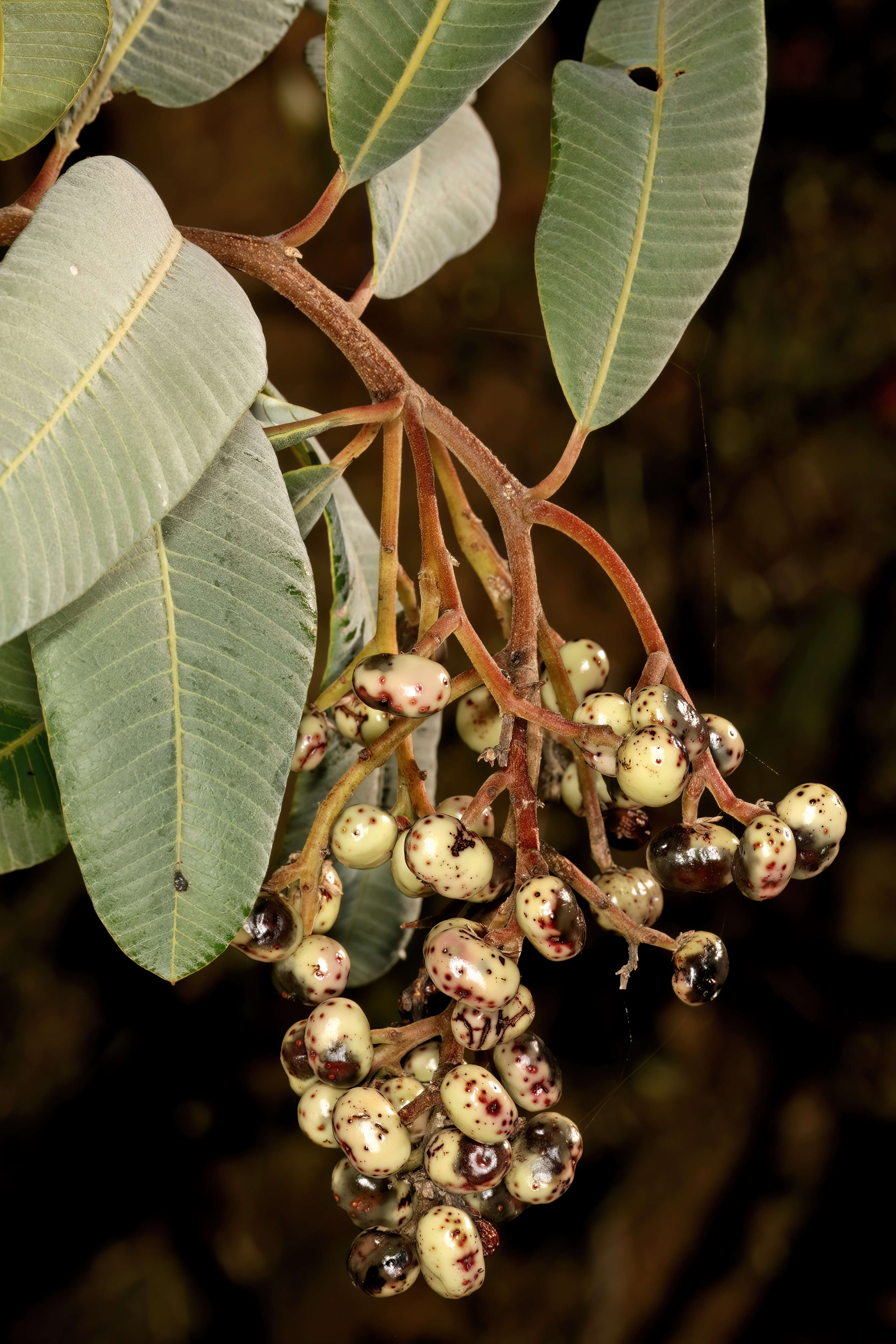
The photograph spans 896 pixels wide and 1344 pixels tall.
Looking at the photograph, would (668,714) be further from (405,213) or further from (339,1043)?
(405,213)

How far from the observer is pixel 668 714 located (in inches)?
14.7

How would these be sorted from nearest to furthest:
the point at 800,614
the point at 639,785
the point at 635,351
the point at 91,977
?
the point at 639,785, the point at 635,351, the point at 91,977, the point at 800,614

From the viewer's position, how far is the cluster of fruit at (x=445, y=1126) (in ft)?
1.21

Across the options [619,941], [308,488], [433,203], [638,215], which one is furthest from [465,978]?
[619,941]

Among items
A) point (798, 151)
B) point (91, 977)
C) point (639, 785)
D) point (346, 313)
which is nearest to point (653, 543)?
point (798, 151)

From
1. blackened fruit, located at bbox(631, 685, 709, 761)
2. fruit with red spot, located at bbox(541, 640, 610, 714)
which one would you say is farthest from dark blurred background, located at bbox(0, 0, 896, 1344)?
blackened fruit, located at bbox(631, 685, 709, 761)

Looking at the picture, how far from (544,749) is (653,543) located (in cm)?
100

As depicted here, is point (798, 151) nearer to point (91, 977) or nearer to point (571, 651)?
point (571, 651)

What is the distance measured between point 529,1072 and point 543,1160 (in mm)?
32

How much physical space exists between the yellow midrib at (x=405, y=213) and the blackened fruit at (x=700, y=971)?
14.4 inches

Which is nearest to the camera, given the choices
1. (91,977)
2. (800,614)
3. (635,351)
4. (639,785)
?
(639,785)

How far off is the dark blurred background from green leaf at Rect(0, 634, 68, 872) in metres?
0.72

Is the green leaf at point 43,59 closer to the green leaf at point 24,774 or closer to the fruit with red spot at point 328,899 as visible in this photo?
the green leaf at point 24,774

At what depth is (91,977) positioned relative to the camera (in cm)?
127
